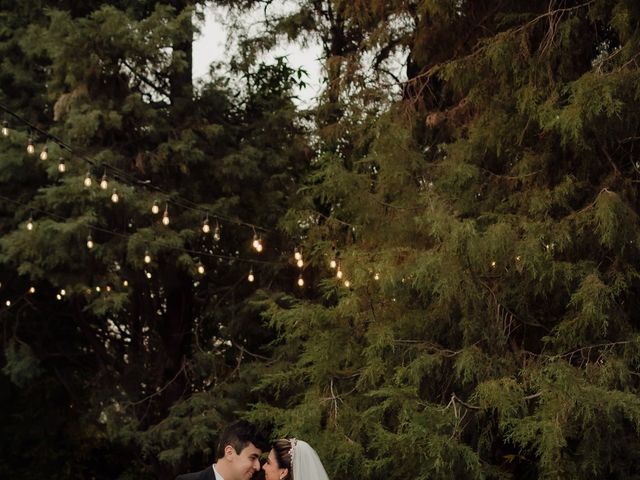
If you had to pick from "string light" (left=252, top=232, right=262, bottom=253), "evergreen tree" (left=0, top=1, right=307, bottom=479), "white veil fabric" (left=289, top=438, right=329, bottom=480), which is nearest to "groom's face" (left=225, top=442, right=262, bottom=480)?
"white veil fabric" (left=289, top=438, right=329, bottom=480)

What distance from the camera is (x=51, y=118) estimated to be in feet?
40.8

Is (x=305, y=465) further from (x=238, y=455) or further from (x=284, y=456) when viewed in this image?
(x=238, y=455)

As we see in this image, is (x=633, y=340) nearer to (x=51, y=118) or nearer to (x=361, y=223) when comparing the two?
(x=361, y=223)

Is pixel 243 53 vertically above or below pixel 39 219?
above

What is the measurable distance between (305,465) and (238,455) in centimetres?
101

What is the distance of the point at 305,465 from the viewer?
6117 millimetres

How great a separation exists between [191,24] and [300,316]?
12.4ft

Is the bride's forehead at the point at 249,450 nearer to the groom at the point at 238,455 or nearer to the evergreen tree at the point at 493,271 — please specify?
the groom at the point at 238,455

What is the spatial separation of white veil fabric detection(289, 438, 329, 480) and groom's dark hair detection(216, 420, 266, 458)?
89 cm

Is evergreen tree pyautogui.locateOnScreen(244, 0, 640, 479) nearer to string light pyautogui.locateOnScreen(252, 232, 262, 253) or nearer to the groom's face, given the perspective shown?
string light pyautogui.locateOnScreen(252, 232, 262, 253)

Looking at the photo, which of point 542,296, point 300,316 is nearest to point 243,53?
point 300,316

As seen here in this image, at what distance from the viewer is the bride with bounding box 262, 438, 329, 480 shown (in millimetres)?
6102

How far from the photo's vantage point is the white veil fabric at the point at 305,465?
20.0 ft

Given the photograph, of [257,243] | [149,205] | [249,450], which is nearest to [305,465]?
[249,450]
